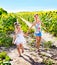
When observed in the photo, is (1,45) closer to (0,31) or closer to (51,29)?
(0,31)

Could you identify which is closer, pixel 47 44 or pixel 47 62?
pixel 47 62

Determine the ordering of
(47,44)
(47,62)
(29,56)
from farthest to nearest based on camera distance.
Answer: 1. (47,44)
2. (29,56)
3. (47,62)

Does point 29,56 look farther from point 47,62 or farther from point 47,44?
point 47,44

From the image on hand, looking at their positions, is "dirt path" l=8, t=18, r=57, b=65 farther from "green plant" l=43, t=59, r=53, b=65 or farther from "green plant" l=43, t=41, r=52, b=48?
"green plant" l=43, t=41, r=52, b=48

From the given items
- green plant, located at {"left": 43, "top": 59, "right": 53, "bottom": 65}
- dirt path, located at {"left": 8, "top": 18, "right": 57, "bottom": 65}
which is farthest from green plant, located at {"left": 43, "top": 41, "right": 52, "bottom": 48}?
green plant, located at {"left": 43, "top": 59, "right": 53, "bottom": 65}

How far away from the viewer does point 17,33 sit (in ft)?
49.9

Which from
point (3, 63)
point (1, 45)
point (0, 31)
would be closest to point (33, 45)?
point (1, 45)

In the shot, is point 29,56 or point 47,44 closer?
point 29,56

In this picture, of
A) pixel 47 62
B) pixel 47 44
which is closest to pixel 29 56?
pixel 47 62

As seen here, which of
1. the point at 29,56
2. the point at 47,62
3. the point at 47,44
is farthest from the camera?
the point at 47,44

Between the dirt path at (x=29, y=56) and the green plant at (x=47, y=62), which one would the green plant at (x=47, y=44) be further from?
the green plant at (x=47, y=62)

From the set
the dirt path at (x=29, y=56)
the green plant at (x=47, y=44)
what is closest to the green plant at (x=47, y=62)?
the dirt path at (x=29, y=56)

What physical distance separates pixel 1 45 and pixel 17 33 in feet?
9.55

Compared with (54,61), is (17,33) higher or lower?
higher
